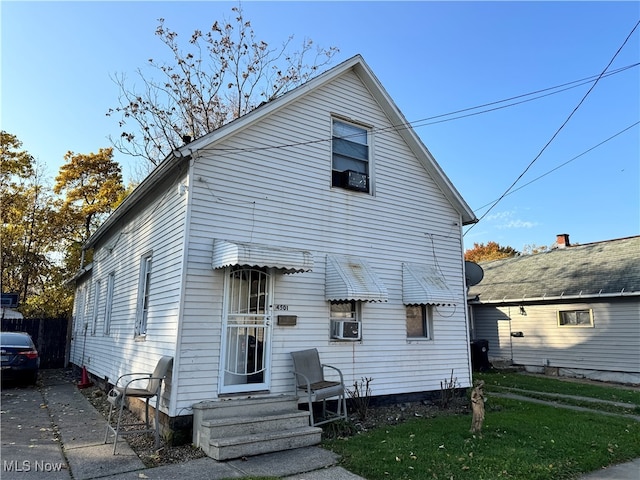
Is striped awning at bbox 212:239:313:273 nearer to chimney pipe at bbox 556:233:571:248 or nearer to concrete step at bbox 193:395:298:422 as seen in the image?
concrete step at bbox 193:395:298:422

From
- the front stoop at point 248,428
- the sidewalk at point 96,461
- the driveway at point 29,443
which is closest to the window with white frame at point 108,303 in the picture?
the driveway at point 29,443

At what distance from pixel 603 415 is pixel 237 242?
318 inches

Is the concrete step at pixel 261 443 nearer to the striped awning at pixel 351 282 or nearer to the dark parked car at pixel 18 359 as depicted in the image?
the striped awning at pixel 351 282

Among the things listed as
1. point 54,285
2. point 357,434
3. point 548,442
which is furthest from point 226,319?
point 54,285

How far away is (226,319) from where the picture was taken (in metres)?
7.02

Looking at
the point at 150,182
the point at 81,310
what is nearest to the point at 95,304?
the point at 81,310

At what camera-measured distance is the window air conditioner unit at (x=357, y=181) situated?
29.5 feet

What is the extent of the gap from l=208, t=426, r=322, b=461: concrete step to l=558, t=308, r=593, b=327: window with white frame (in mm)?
13533

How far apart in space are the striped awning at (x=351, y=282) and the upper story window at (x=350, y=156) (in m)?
1.70

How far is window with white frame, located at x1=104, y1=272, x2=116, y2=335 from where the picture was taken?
446 inches

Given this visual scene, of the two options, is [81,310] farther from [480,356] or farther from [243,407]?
[480,356]

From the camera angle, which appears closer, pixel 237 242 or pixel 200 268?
pixel 200 268

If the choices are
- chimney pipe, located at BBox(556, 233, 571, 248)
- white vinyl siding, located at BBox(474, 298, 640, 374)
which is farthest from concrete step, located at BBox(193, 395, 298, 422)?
chimney pipe, located at BBox(556, 233, 571, 248)

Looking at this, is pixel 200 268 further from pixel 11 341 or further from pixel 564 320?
pixel 564 320
